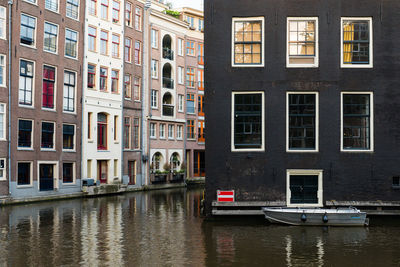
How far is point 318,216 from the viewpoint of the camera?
724 inches

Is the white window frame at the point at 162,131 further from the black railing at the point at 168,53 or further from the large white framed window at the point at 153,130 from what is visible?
the black railing at the point at 168,53

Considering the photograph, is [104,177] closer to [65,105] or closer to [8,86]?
[65,105]

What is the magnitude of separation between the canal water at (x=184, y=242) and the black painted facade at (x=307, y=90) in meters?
1.61

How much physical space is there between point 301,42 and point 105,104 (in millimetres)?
22992

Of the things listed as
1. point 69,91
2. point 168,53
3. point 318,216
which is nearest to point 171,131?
point 168,53

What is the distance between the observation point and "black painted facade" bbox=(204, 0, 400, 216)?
67.1ft

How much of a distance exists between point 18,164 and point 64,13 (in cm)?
1130

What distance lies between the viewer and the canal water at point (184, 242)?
13223 millimetres

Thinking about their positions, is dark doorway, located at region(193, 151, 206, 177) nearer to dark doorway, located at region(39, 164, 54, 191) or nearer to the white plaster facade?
the white plaster facade

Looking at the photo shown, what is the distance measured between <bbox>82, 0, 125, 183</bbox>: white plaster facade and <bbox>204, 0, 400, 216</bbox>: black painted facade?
19637mm

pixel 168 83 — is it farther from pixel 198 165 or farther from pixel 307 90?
pixel 307 90

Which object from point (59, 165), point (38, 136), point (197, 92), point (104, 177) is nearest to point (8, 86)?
point (38, 136)

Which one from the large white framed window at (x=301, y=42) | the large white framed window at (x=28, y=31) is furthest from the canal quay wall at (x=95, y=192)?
the large white framed window at (x=301, y=42)

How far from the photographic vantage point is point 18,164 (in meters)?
31.8
